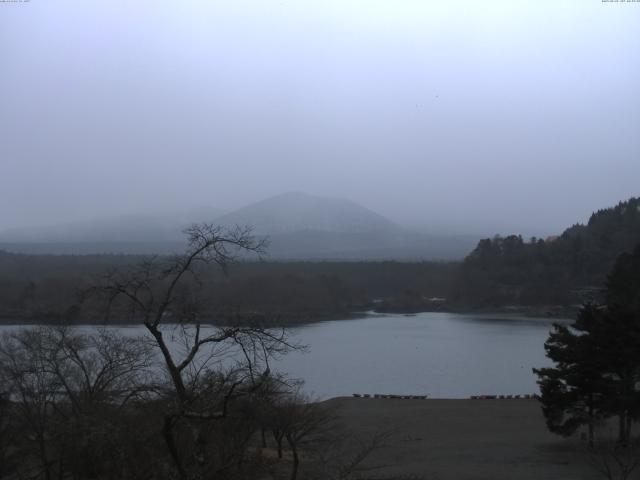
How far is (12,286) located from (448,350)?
2221cm

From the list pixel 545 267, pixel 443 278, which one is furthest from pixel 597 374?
pixel 443 278

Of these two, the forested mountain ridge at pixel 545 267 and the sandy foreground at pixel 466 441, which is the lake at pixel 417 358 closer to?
the sandy foreground at pixel 466 441

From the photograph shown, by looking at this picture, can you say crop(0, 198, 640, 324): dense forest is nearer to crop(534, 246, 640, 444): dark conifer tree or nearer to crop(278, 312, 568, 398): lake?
crop(278, 312, 568, 398): lake

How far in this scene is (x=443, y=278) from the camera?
5259 cm

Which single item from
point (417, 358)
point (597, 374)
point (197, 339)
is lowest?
point (417, 358)

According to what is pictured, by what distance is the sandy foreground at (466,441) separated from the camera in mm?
7801

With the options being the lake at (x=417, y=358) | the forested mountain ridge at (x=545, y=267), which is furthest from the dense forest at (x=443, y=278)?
the lake at (x=417, y=358)

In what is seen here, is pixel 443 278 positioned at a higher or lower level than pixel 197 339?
lower

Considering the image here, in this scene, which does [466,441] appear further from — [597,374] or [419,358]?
[419,358]

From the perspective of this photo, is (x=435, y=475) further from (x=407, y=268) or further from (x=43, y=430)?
(x=407, y=268)

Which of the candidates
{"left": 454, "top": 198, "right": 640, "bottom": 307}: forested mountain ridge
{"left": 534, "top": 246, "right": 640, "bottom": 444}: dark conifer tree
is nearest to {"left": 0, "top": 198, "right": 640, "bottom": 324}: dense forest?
{"left": 454, "top": 198, "right": 640, "bottom": 307}: forested mountain ridge

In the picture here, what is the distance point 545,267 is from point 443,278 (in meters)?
8.53

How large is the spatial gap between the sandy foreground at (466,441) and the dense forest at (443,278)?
66.2ft

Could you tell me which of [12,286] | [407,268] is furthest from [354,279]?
[12,286]
